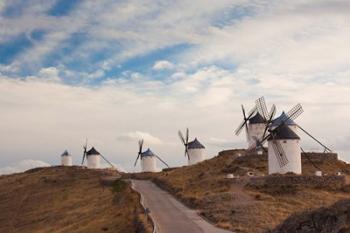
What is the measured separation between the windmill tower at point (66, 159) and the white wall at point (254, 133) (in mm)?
58788

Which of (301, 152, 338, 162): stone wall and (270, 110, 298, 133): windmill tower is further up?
(270, 110, 298, 133): windmill tower

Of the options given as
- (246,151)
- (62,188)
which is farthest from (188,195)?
(62,188)

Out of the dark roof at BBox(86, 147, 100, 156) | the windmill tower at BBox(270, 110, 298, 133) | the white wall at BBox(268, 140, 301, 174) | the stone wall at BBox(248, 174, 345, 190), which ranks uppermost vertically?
the dark roof at BBox(86, 147, 100, 156)

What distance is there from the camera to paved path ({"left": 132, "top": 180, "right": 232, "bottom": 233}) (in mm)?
35969

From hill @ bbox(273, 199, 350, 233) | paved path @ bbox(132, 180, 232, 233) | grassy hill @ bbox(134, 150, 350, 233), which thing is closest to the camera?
hill @ bbox(273, 199, 350, 233)

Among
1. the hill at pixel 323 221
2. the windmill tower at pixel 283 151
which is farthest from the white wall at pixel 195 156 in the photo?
the hill at pixel 323 221

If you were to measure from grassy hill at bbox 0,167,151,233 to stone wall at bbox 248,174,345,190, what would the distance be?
1559 centimetres

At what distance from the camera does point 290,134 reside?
6575 cm

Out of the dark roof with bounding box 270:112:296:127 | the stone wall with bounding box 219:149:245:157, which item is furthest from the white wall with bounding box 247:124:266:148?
the dark roof with bounding box 270:112:296:127

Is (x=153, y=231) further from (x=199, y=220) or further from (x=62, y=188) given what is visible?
(x=62, y=188)

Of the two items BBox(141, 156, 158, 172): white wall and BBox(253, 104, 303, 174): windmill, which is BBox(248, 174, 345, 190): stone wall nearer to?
BBox(253, 104, 303, 174): windmill

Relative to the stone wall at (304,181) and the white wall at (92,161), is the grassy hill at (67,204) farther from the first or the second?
the stone wall at (304,181)

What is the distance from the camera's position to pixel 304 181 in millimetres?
59656

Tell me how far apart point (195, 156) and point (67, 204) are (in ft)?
115
